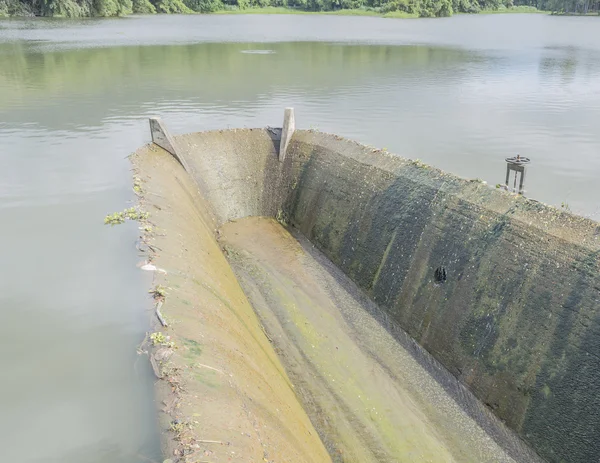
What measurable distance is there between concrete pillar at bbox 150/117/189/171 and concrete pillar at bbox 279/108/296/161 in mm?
3940

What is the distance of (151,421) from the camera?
6.32m

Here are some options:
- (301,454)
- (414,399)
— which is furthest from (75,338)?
(414,399)

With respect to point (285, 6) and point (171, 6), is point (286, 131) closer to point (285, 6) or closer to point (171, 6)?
point (171, 6)

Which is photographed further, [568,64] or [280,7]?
[280,7]

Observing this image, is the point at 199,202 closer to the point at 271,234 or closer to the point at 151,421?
the point at 271,234

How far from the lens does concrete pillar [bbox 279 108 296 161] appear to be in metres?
18.6

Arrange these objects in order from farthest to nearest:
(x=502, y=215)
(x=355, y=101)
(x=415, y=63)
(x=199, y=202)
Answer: (x=415, y=63)
(x=355, y=101)
(x=199, y=202)
(x=502, y=215)

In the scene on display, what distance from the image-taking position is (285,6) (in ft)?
369

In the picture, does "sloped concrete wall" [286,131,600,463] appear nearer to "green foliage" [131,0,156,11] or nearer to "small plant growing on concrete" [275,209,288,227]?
"small plant growing on concrete" [275,209,288,227]

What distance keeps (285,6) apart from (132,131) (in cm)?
10353

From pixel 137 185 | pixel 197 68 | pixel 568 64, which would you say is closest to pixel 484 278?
pixel 137 185

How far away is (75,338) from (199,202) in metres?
8.90

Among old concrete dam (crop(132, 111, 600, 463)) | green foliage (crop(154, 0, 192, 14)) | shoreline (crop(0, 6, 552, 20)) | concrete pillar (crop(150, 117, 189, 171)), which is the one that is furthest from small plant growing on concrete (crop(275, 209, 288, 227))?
green foliage (crop(154, 0, 192, 14))

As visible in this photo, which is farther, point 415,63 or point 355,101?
point 415,63
